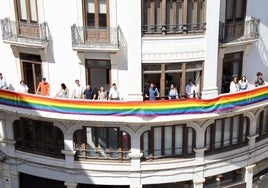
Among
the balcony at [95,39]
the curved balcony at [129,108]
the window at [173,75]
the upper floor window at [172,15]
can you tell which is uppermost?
the upper floor window at [172,15]

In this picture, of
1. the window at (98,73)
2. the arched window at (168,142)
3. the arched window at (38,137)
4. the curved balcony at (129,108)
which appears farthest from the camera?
the arched window at (38,137)

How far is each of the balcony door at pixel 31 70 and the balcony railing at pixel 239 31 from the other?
11793mm

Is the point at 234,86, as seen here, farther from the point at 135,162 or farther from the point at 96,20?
the point at 96,20

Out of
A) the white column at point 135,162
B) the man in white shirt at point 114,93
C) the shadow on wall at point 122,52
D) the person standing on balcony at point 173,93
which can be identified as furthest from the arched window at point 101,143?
the shadow on wall at point 122,52

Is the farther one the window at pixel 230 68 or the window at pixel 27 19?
the window at pixel 230 68

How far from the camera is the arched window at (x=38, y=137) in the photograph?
30250 mm

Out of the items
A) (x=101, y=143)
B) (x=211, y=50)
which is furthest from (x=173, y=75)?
(x=101, y=143)

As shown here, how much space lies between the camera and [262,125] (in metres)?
33.0

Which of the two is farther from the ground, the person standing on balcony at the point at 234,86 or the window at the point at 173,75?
the window at the point at 173,75

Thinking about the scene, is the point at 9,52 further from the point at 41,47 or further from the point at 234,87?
the point at 234,87

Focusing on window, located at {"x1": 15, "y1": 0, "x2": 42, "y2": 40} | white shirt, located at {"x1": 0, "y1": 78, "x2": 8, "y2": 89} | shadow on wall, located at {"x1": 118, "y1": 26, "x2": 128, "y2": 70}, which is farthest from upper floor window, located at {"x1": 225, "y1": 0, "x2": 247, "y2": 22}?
white shirt, located at {"x1": 0, "y1": 78, "x2": 8, "y2": 89}

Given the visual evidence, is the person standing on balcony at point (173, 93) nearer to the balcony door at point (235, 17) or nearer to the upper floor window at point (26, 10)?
the balcony door at point (235, 17)

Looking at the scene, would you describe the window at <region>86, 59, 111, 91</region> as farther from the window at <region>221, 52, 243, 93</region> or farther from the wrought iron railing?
the window at <region>221, 52, 243, 93</region>

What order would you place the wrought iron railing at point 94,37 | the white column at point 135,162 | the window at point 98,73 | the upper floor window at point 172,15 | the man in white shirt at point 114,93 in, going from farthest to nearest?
the white column at point 135,162 < the window at point 98,73 < the man in white shirt at point 114,93 < the wrought iron railing at point 94,37 < the upper floor window at point 172,15
